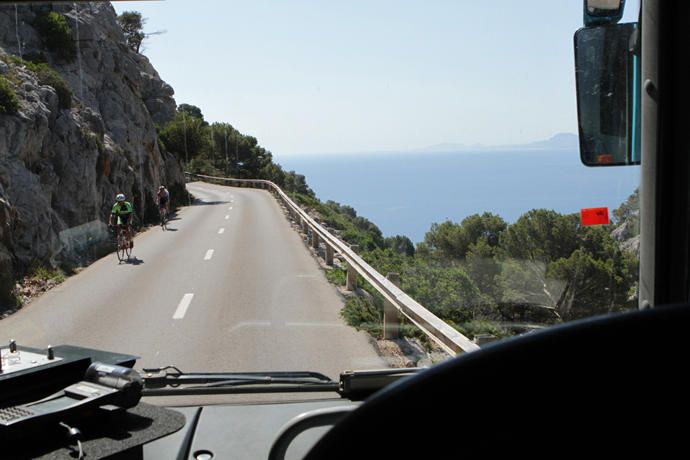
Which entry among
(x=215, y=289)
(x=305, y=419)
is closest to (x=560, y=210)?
(x=305, y=419)

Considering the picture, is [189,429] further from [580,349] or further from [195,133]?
[580,349]

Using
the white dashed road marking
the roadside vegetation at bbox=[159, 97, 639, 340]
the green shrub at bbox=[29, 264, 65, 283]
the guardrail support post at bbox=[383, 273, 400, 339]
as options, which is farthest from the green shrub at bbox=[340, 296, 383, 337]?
the green shrub at bbox=[29, 264, 65, 283]

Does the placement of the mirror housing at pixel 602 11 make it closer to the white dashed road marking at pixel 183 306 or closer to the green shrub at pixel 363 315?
the green shrub at pixel 363 315

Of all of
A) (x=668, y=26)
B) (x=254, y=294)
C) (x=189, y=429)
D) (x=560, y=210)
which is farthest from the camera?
(x=254, y=294)

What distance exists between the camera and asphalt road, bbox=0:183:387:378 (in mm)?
3521

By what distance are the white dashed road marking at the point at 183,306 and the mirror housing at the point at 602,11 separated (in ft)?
9.77

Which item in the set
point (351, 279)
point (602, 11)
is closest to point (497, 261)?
point (602, 11)

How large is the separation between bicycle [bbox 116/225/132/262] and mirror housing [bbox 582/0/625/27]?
2236mm

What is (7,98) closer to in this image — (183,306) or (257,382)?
(257,382)

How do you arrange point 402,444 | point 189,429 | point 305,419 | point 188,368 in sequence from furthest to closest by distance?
1. point 188,368
2. point 189,429
3. point 305,419
4. point 402,444

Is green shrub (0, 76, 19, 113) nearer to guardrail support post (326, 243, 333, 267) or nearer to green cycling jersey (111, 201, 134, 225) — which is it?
green cycling jersey (111, 201, 134, 225)

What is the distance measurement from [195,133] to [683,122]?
7.50 ft

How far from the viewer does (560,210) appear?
9.77 ft

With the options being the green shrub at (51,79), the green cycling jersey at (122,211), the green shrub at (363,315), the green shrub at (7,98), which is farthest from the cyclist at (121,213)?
the green shrub at (363,315)
